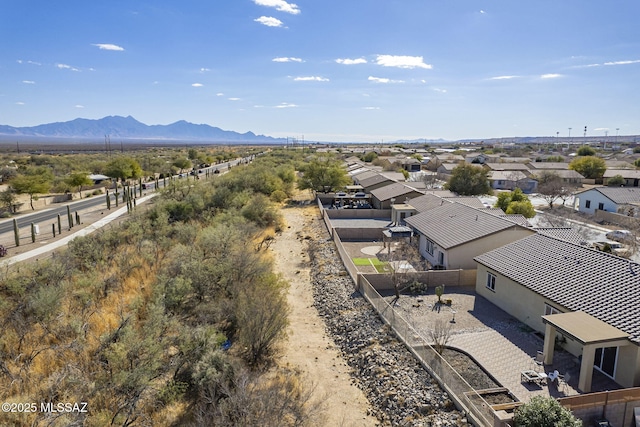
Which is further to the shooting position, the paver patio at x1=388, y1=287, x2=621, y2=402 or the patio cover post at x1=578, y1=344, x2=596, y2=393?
the paver patio at x1=388, y1=287, x2=621, y2=402

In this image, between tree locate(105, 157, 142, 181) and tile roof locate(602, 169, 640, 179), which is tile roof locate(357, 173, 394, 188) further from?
tree locate(105, 157, 142, 181)

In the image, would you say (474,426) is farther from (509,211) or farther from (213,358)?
(509,211)

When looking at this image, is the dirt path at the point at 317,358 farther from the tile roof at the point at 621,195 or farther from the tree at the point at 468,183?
the tile roof at the point at 621,195

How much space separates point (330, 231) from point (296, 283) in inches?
442

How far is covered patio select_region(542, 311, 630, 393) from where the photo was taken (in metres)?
13.5

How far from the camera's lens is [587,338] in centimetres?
1348

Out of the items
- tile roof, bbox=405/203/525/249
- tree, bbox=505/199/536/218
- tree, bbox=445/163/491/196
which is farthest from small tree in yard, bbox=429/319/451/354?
tree, bbox=445/163/491/196

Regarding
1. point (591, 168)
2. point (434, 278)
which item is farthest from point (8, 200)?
point (591, 168)

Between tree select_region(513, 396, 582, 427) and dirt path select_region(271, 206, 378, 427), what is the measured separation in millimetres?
4651

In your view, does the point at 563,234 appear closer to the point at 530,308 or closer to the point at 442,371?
the point at 530,308

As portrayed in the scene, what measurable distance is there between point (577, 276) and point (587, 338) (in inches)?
202

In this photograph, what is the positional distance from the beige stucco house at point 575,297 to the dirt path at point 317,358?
7878 mm

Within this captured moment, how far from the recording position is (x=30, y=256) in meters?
28.5

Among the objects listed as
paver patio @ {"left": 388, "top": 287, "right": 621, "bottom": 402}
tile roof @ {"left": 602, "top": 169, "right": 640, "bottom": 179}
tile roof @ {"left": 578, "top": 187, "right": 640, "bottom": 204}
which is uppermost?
tile roof @ {"left": 602, "top": 169, "right": 640, "bottom": 179}
